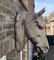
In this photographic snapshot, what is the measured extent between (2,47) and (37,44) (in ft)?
3.01

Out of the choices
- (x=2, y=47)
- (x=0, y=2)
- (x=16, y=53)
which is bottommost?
(x=16, y=53)

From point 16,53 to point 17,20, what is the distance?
2.05 ft

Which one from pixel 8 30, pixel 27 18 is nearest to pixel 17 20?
pixel 27 18

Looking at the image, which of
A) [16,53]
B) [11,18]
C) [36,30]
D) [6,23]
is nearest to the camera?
[6,23]

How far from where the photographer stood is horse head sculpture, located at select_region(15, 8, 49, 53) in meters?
3.48

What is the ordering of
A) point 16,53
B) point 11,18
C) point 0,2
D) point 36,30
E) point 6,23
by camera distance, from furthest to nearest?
point 16,53, point 36,30, point 11,18, point 6,23, point 0,2

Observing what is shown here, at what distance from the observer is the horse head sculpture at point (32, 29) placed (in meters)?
3.48

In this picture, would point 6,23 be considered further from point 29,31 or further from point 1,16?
point 29,31

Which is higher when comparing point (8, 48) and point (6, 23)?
point (6, 23)

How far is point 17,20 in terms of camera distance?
3.49 meters

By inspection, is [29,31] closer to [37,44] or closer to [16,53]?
[37,44]

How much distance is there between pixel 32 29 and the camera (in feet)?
11.6

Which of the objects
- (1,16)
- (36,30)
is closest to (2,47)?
(1,16)

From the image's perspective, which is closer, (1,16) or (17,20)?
(1,16)
